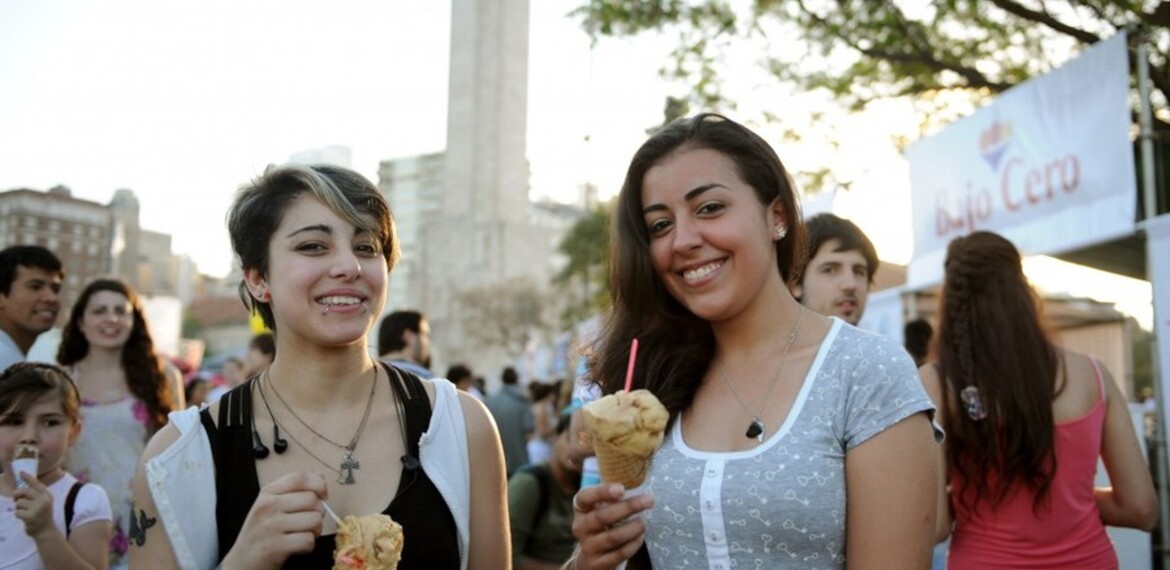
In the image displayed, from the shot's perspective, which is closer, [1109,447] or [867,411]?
[867,411]

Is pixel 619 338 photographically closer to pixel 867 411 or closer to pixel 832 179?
pixel 867 411

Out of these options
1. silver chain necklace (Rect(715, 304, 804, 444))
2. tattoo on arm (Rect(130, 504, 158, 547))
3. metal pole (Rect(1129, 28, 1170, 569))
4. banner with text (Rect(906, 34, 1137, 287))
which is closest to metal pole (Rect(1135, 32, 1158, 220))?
metal pole (Rect(1129, 28, 1170, 569))

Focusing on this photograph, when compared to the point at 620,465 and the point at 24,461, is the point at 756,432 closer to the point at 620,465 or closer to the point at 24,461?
the point at 620,465

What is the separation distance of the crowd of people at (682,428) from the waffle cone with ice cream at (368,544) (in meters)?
0.08

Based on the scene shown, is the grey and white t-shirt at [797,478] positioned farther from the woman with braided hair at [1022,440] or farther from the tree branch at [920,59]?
the tree branch at [920,59]

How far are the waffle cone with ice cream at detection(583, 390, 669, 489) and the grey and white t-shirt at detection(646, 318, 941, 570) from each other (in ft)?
0.44

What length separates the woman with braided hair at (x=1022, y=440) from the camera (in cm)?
339

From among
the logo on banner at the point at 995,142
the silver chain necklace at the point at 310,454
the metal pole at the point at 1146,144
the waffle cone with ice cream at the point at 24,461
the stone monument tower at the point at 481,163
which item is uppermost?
the stone monument tower at the point at 481,163

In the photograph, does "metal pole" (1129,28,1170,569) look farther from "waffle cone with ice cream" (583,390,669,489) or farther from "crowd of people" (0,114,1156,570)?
"waffle cone with ice cream" (583,390,669,489)

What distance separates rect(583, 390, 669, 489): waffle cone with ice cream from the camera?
205 centimetres

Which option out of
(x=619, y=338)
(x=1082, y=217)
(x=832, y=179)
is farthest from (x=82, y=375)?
(x=832, y=179)

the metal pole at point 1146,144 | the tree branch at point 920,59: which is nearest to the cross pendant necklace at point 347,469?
the metal pole at point 1146,144

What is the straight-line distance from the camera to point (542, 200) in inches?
4409

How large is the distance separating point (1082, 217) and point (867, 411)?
222 inches
